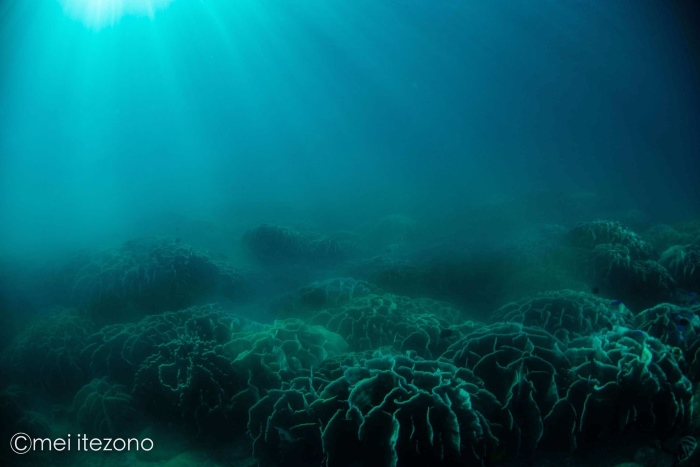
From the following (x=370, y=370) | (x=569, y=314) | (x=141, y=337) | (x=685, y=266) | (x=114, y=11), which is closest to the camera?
(x=370, y=370)

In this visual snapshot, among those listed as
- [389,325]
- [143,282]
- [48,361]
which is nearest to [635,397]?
[389,325]

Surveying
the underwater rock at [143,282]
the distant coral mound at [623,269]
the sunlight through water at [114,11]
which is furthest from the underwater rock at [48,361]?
the sunlight through water at [114,11]

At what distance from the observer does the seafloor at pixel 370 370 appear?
12.9ft

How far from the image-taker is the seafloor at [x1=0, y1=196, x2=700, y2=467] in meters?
3.93

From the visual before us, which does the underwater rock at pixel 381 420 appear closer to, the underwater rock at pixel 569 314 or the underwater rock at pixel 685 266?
the underwater rock at pixel 569 314

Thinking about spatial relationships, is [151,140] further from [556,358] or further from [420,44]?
[556,358]

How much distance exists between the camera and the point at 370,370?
4.35m

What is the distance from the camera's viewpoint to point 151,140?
87188 mm

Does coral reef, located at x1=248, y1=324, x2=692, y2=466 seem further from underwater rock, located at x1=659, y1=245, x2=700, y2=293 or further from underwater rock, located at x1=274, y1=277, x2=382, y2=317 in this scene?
underwater rock, located at x1=659, y1=245, x2=700, y2=293

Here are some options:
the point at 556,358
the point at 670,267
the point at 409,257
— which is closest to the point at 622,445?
the point at 556,358

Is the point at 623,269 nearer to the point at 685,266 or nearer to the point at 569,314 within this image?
the point at 685,266

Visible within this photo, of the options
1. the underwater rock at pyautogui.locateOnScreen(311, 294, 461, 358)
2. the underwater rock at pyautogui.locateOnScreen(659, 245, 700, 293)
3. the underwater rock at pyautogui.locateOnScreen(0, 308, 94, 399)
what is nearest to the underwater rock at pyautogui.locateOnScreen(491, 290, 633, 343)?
the underwater rock at pyautogui.locateOnScreen(311, 294, 461, 358)

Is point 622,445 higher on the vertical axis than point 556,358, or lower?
lower

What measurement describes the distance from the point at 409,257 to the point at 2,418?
1226 centimetres
